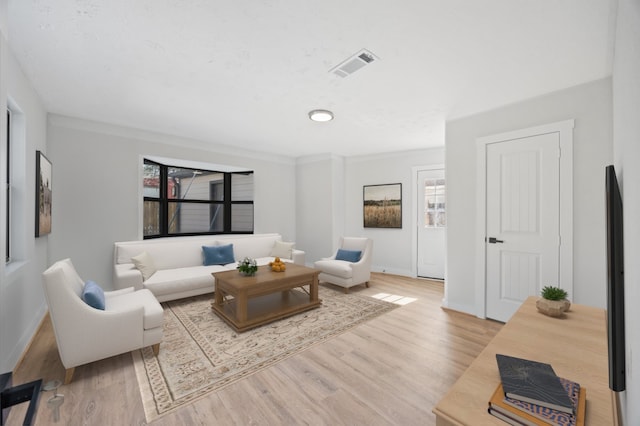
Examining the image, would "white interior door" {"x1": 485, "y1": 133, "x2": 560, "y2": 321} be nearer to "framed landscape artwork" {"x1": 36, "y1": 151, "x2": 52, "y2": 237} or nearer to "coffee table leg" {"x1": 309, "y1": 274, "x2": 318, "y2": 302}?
"coffee table leg" {"x1": 309, "y1": 274, "x2": 318, "y2": 302}

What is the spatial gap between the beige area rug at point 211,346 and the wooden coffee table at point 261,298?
88mm

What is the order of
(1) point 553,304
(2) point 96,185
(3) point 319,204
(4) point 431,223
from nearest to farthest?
(1) point 553,304 → (2) point 96,185 → (4) point 431,223 → (3) point 319,204

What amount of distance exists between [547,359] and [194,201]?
5.16 metres

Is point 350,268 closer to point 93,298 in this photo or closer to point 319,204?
point 319,204

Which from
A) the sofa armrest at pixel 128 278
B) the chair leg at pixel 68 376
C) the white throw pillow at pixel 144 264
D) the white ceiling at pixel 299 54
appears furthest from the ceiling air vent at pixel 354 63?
the white throw pillow at pixel 144 264

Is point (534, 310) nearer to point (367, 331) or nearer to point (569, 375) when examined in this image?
point (569, 375)

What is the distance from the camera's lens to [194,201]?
16.5 feet

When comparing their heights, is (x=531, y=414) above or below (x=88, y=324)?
above

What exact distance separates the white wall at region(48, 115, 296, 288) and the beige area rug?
4.36ft

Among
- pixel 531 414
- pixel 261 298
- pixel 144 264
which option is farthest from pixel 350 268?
pixel 531 414

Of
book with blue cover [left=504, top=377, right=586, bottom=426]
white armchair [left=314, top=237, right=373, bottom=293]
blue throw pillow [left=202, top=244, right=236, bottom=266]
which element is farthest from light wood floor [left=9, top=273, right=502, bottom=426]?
blue throw pillow [left=202, top=244, right=236, bottom=266]

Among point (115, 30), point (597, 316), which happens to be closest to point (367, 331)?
point (597, 316)

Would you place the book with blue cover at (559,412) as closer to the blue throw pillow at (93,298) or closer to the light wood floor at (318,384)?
the light wood floor at (318,384)

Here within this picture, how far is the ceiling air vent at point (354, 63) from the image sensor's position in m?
2.12
